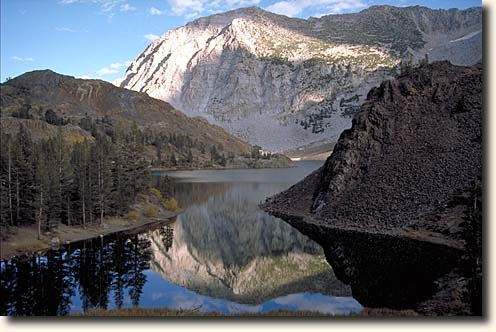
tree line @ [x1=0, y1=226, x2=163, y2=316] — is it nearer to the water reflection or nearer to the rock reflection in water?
the water reflection

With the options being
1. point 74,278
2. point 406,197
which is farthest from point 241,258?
point 406,197

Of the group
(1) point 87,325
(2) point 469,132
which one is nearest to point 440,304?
(1) point 87,325

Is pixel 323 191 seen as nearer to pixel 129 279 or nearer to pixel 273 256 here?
pixel 273 256

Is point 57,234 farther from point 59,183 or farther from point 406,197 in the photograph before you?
point 406,197

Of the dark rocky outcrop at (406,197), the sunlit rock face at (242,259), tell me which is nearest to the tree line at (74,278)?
the sunlit rock face at (242,259)

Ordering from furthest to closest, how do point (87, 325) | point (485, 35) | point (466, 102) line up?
point (466, 102) < point (485, 35) < point (87, 325)

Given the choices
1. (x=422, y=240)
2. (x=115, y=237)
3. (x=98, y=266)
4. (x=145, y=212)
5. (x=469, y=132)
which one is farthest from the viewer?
(x=145, y=212)
